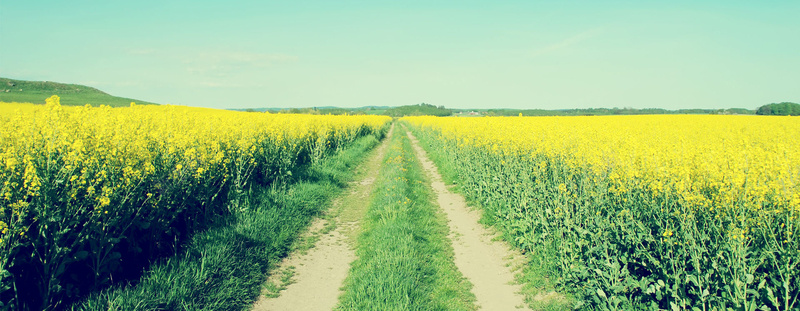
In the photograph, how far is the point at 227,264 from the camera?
514cm

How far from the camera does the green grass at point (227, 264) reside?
4.05 meters

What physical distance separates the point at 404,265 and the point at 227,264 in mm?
2478

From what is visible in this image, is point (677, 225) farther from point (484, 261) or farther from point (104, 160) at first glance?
point (104, 160)

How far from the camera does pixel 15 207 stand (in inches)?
130

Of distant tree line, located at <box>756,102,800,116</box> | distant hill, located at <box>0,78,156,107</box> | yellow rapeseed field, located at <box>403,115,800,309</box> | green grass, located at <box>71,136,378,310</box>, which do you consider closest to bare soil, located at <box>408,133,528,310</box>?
yellow rapeseed field, located at <box>403,115,800,309</box>

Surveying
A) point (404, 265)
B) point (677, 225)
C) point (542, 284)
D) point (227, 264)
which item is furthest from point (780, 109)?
point (227, 264)

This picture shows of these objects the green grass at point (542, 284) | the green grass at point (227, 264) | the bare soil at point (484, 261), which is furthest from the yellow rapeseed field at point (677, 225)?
the green grass at point (227, 264)

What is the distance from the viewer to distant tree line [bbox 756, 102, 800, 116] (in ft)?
91.3

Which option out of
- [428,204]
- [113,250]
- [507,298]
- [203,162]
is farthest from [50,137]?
[428,204]

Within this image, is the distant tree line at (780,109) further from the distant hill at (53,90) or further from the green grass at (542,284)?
the distant hill at (53,90)

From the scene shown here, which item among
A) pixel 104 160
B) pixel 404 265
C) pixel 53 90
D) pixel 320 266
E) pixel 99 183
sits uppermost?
pixel 53 90

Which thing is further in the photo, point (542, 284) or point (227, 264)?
point (227, 264)

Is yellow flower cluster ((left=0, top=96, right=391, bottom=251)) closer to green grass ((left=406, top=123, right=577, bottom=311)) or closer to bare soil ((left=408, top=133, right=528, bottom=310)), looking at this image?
bare soil ((left=408, top=133, right=528, bottom=310))

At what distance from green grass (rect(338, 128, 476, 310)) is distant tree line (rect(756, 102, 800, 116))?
34838 millimetres
